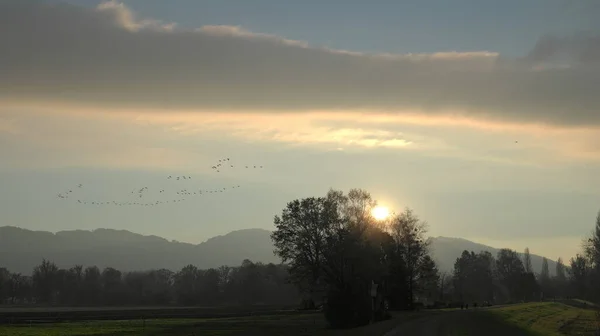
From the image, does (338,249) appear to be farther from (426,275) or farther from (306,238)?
(426,275)

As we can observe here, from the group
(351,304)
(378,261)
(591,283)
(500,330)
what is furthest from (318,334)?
(591,283)

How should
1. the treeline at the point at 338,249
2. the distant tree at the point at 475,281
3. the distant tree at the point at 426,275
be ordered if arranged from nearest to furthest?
1. the treeline at the point at 338,249
2. the distant tree at the point at 426,275
3. the distant tree at the point at 475,281

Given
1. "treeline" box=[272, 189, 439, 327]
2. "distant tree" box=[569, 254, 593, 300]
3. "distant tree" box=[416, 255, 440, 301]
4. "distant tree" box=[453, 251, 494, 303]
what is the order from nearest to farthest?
"treeline" box=[272, 189, 439, 327] < "distant tree" box=[416, 255, 440, 301] < "distant tree" box=[569, 254, 593, 300] < "distant tree" box=[453, 251, 494, 303]

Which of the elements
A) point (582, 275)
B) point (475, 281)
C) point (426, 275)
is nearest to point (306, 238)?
point (426, 275)

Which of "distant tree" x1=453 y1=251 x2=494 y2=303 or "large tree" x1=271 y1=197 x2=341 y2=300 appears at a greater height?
"large tree" x1=271 y1=197 x2=341 y2=300

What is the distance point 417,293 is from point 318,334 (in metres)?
74.8

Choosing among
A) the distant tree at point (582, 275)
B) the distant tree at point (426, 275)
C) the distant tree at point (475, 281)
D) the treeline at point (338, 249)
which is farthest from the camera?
the distant tree at point (475, 281)

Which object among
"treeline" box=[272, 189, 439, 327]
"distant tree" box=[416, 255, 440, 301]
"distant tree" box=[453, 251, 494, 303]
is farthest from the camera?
"distant tree" box=[453, 251, 494, 303]

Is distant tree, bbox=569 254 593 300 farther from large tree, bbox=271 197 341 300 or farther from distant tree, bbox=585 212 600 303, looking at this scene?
large tree, bbox=271 197 341 300

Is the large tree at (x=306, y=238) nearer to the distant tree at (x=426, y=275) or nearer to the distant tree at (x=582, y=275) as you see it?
the distant tree at (x=426, y=275)

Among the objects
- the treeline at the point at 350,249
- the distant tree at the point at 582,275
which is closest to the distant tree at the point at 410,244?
the treeline at the point at 350,249

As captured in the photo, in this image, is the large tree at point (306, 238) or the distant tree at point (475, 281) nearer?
the large tree at point (306, 238)

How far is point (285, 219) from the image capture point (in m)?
99.6

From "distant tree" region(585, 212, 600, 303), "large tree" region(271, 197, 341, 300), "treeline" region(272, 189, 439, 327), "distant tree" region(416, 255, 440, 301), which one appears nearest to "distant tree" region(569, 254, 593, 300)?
"distant tree" region(585, 212, 600, 303)
